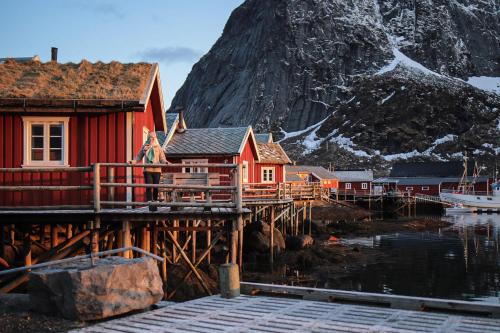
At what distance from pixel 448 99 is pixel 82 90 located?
17411 centimetres

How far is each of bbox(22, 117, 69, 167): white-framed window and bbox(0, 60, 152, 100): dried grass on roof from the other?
80 centimetres

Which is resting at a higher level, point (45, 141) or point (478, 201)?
point (45, 141)

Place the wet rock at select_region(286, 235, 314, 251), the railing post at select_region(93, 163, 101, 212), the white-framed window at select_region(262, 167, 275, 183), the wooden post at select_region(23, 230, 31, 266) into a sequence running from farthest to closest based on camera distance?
the white-framed window at select_region(262, 167, 275, 183), the wet rock at select_region(286, 235, 314, 251), the wooden post at select_region(23, 230, 31, 266), the railing post at select_region(93, 163, 101, 212)

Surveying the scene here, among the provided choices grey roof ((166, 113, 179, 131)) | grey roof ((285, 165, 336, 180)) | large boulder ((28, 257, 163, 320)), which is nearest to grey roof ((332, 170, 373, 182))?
grey roof ((285, 165, 336, 180))

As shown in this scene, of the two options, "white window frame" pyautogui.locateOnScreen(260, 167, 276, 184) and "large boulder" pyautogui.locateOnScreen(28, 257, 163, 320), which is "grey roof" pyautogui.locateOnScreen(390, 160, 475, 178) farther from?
"large boulder" pyautogui.locateOnScreen(28, 257, 163, 320)

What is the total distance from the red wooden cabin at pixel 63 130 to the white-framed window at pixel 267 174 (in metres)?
28.8

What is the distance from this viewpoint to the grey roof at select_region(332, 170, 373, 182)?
103625mm

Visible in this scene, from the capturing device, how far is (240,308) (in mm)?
11578

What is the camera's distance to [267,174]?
153ft

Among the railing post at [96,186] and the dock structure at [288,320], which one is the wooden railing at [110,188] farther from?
the dock structure at [288,320]

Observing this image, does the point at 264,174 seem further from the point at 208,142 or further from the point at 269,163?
the point at 208,142

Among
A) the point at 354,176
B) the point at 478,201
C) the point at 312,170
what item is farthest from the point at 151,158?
the point at 354,176

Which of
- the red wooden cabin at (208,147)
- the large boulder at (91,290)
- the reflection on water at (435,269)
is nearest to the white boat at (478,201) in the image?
the reflection on water at (435,269)

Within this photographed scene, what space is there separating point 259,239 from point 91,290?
902 inches
